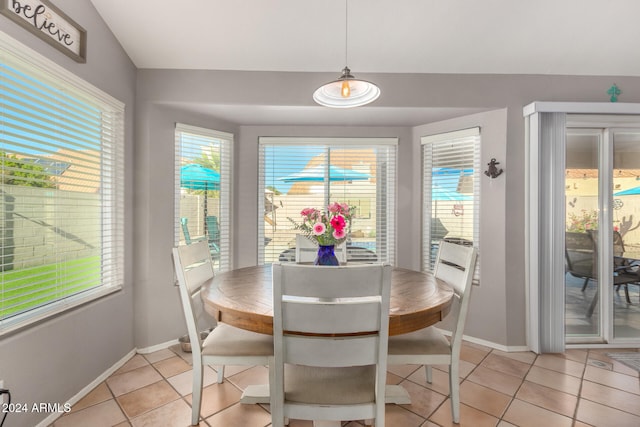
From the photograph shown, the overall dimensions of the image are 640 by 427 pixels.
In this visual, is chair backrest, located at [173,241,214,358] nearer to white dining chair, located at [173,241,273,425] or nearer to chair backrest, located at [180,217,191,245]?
white dining chair, located at [173,241,273,425]

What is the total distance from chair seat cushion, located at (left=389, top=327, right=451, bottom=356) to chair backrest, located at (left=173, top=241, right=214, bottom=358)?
1.10m

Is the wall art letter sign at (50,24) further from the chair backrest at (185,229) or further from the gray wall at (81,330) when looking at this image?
the chair backrest at (185,229)

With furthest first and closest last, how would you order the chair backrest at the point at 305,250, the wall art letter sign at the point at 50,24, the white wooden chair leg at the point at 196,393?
the chair backrest at the point at 305,250 < the white wooden chair leg at the point at 196,393 < the wall art letter sign at the point at 50,24


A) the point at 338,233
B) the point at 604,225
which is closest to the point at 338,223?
the point at 338,233

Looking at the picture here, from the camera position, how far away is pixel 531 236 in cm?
255

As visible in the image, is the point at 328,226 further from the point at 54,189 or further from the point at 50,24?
the point at 50,24

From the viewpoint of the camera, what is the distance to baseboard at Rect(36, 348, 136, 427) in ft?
5.57

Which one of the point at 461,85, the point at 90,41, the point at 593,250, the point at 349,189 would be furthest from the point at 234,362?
the point at 593,250

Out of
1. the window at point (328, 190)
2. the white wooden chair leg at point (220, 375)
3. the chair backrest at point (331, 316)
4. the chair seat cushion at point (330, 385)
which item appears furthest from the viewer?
the window at point (328, 190)

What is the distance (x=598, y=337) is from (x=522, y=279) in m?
0.93

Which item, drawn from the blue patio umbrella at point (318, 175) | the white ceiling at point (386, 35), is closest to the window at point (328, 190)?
the blue patio umbrella at point (318, 175)

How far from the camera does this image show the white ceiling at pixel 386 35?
213cm

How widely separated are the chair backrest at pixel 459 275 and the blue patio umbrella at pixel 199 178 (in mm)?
2266

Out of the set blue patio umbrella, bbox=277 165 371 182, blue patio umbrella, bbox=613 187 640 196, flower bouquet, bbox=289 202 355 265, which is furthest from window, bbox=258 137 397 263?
blue patio umbrella, bbox=613 187 640 196
